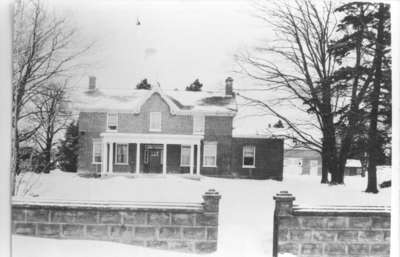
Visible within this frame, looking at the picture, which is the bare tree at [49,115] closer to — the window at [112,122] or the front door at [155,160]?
A: the window at [112,122]

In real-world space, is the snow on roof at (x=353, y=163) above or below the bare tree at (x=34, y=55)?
below

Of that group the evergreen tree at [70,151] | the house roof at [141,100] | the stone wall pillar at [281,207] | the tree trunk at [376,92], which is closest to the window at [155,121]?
the house roof at [141,100]

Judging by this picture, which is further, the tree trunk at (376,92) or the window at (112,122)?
the tree trunk at (376,92)

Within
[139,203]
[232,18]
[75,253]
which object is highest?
[232,18]

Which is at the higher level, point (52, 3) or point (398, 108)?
point (52, 3)

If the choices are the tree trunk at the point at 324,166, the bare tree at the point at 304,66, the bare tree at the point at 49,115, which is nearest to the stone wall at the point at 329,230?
the tree trunk at the point at 324,166

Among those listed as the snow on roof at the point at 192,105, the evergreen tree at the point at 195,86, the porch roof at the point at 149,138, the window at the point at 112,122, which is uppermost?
the evergreen tree at the point at 195,86

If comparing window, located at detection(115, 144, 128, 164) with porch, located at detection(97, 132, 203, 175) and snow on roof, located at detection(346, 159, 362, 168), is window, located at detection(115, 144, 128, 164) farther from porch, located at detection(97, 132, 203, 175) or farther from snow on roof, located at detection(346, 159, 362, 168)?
snow on roof, located at detection(346, 159, 362, 168)

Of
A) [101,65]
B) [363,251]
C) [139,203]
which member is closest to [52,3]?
[101,65]

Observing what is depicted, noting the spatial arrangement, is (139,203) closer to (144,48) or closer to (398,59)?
(144,48)

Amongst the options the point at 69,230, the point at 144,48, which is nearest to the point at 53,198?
the point at 69,230
